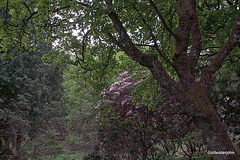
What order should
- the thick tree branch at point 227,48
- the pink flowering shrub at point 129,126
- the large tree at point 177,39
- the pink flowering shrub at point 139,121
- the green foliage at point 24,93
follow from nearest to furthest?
1. the large tree at point 177,39
2. the thick tree branch at point 227,48
3. the pink flowering shrub at point 139,121
4. the pink flowering shrub at point 129,126
5. the green foliage at point 24,93

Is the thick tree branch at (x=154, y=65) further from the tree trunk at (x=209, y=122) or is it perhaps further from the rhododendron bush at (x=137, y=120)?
the rhododendron bush at (x=137, y=120)

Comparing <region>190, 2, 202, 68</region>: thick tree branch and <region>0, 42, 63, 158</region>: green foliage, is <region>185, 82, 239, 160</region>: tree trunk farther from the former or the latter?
<region>0, 42, 63, 158</region>: green foliage

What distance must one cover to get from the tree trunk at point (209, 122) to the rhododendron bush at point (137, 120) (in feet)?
3.94

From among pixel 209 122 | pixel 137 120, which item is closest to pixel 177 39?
pixel 209 122

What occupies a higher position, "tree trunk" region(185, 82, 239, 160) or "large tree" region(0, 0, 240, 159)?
"large tree" region(0, 0, 240, 159)

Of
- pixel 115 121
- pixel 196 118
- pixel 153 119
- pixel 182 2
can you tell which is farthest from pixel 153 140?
pixel 182 2

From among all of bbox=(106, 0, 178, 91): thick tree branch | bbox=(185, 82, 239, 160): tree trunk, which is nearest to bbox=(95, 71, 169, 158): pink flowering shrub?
bbox=(106, 0, 178, 91): thick tree branch

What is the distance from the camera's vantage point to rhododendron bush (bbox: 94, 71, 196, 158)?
4891 mm

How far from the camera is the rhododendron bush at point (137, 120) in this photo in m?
4.89

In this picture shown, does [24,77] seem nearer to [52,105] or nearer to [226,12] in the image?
[52,105]

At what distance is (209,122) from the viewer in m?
3.35

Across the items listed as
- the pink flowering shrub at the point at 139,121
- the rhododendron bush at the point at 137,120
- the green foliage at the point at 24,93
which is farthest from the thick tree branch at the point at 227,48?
the green foliage at the point at 24,93

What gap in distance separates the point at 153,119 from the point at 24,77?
794 cm

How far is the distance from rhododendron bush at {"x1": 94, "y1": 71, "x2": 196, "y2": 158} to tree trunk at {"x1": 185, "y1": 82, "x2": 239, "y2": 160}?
3.94 feet
